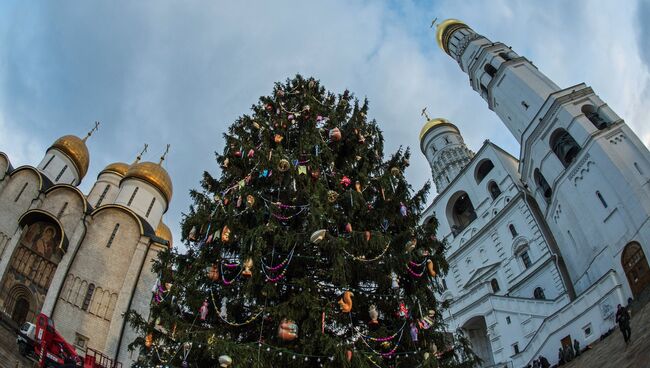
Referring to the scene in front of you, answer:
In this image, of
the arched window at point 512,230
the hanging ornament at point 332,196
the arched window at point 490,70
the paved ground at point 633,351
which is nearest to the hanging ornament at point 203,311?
the hanging ornament at point 332,196

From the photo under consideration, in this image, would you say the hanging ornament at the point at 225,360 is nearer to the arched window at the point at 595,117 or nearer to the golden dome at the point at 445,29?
the arched window at the point at 595,117

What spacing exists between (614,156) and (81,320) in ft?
88.2

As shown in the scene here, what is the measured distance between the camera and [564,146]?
23844mm

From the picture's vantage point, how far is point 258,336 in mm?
6770

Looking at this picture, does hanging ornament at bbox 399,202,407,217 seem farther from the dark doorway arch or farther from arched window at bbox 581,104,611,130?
arched window at bbox 581,104,611,130

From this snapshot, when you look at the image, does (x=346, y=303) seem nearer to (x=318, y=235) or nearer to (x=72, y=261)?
(x=318, y=235)

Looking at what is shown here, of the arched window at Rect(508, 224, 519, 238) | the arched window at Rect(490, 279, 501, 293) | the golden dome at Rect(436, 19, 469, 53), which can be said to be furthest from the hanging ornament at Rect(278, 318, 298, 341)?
the golden dome at Rect(436, 19, 469, 53)

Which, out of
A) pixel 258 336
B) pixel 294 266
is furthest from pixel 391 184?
pixel 258 336

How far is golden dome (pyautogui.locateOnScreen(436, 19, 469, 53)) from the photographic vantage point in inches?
1658

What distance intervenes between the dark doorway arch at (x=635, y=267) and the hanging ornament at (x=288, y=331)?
55.7 ft

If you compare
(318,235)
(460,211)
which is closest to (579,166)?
(460,211)

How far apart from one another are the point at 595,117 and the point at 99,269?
28.6 m

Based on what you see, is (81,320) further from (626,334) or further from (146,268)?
(626,334)

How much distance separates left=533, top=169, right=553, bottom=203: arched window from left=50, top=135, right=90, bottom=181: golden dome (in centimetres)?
3103
